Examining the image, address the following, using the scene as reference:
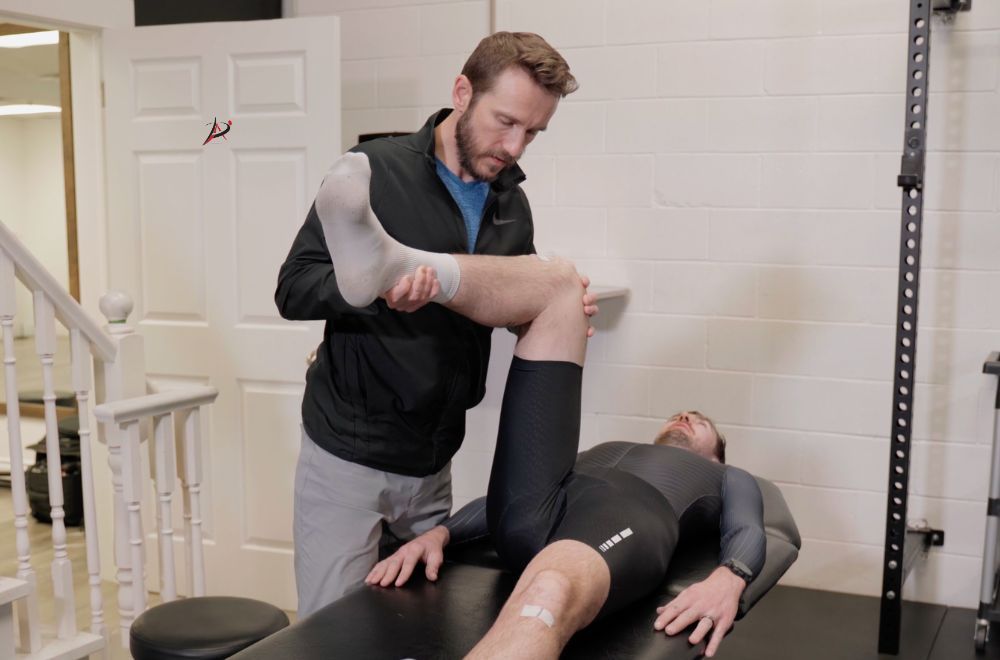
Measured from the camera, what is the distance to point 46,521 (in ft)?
14.2

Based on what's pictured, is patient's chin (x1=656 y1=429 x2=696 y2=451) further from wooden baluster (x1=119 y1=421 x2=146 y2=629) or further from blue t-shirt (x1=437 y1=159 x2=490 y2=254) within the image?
wooden baluster (x1=119 y1=421 x2=146 y2=629)

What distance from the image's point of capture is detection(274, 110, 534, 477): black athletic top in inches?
73.0

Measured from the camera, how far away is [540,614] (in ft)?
4.77

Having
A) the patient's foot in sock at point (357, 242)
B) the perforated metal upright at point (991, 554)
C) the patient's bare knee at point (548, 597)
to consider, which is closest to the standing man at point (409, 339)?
the patient's foot in sock at point (357, 242)

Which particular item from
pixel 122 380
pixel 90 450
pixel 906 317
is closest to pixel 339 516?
pixel 90 450

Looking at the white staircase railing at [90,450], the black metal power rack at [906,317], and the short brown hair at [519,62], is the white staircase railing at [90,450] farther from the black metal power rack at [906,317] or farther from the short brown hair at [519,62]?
the black metal power rack at [906,317]

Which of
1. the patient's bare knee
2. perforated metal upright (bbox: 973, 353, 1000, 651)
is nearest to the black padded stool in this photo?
the patient's bare knee

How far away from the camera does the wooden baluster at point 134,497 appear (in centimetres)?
248

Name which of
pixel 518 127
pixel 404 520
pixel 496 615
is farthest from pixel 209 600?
pixel 518 127

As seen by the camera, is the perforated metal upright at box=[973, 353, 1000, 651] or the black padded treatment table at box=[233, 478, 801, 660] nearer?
the black padded treatment table at box=[233, 478, 801, 660]

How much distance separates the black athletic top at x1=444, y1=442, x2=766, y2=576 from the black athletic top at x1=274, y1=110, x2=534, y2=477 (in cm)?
15

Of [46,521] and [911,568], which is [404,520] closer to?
[911,568]

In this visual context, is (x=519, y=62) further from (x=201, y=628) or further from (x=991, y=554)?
(x=991, y=554)

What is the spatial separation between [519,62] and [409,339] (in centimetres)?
54
